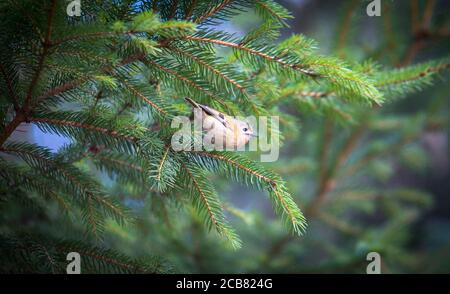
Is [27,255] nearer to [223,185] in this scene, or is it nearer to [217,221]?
[217,221]

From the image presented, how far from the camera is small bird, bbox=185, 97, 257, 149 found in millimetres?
921

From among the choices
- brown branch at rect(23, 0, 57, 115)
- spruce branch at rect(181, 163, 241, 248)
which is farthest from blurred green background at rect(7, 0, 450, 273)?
brown branch at rect(23, 0, 57, 115)

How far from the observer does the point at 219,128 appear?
0.92m

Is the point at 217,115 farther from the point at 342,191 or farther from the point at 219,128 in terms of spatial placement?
the point at 342,191

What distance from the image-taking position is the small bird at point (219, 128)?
0.92m

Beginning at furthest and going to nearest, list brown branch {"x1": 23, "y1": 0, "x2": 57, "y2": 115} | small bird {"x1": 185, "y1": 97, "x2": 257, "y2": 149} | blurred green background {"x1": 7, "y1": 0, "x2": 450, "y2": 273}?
1. blurred green background {"x1": 7, "y1": 0, "x2": 450, "y2": 273}
2. small bird {"x1": 185, "y1": 97, "x2": 257, "y2": 149}
3. brown branch {"x1": 23, "y1": 0, "x2": 57, "y2": 115}

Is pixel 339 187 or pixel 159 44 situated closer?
pixel 159 44

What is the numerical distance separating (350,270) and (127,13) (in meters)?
1.29

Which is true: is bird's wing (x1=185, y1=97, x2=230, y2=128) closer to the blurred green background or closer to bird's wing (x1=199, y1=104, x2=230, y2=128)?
bird's wing (x1=199, y1=104, x2=230, y2=128)

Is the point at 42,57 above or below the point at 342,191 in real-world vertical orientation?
above

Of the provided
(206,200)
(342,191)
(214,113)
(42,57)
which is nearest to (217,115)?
(214,113)
